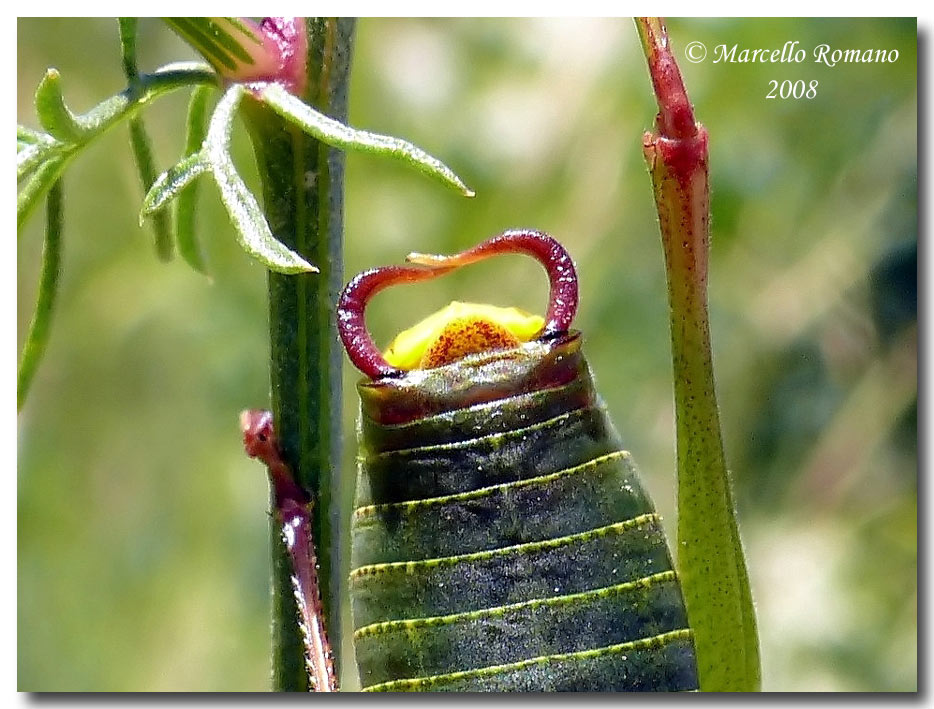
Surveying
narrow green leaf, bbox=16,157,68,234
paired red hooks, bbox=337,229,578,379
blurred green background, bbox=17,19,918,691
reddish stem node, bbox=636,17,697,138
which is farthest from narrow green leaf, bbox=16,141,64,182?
blurred green background, bbox=17,19,918,691

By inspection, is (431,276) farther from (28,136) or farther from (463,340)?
(28,136)

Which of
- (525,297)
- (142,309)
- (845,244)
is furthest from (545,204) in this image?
(142,309)

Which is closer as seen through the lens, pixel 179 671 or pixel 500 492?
pixel 500 492

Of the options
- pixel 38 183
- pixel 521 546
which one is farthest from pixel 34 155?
pixel 521 546

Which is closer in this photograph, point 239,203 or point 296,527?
point 239,203

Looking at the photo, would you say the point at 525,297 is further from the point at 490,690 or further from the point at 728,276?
the point at 490,690
